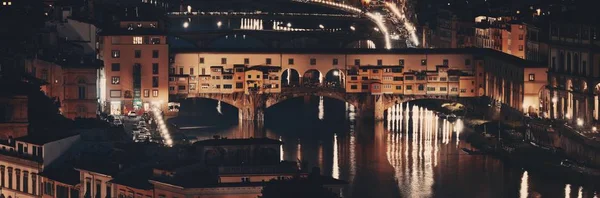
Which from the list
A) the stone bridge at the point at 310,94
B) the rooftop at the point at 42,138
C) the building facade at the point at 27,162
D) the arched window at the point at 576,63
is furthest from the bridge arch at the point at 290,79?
the building facade at the point at 27,162

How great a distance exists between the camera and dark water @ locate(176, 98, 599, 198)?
45875 millimetres

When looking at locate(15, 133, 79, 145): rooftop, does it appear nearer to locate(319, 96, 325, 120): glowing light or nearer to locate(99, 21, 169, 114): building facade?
locate(99, 21, 169, 114): building facade

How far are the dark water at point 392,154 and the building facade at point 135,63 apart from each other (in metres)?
2.24

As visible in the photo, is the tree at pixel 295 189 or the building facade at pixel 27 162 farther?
the building facade at pixel 27 162

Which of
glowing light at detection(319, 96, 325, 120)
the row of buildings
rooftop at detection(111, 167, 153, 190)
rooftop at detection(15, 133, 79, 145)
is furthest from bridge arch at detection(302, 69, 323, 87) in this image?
rooftop at detection(111, 167, 153, 190)

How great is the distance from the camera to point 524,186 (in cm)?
4625

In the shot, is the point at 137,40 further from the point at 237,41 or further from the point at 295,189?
the point at 237,41

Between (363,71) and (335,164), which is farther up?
(363,71)

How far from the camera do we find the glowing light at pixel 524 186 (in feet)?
148

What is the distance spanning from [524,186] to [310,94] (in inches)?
598

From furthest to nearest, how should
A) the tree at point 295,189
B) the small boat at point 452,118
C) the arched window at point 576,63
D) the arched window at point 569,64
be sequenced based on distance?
the small boat at point 452,118, the arched window at point 569,64, the arched window at point 576,63, the tree at point 295,189

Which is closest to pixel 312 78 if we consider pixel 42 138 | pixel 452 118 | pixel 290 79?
pixel 290 79

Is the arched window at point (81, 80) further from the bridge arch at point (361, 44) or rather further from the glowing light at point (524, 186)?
the bridge arch at point (361, 44)

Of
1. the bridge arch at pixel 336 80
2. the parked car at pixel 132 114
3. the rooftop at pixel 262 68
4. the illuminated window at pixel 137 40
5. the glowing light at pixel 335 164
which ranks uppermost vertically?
the illuminated window at pixel 137 40
